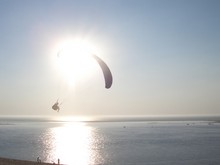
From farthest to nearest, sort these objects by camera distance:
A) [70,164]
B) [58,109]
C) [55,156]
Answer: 1. [55,156]
2. [70,164]
3. [58,109]

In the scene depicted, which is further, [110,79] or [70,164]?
[70,164]

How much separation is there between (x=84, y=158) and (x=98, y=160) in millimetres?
5425

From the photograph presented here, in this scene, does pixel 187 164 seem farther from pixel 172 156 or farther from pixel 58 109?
pixel 58 109

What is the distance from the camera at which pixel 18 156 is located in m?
67.9

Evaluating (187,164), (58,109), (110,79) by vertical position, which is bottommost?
(187,164)

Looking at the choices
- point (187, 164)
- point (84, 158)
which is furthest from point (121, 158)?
point (187, 164)

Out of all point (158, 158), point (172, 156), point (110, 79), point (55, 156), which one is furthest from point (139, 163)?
point (110, 79)

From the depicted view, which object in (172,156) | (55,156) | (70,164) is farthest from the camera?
(55,156)

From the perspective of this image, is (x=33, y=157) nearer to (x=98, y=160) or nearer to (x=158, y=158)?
(x=98, y=160)

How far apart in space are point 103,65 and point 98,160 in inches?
1589

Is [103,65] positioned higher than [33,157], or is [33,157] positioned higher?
[103,65]

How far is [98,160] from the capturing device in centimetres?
6469

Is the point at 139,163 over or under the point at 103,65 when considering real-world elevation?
under

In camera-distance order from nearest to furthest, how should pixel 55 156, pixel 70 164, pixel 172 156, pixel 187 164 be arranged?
pixel 187 164 → pixel 70 164 → pixel 172 156 → pixel 55 156
